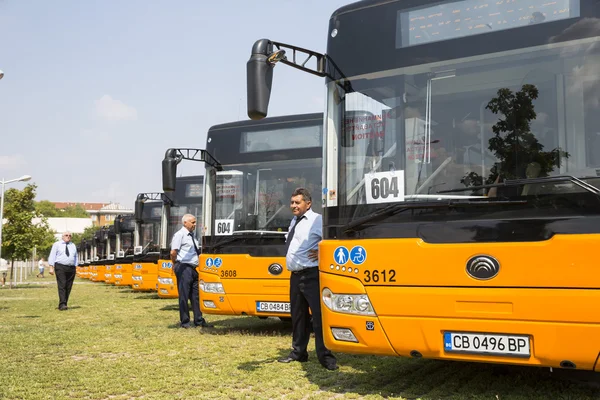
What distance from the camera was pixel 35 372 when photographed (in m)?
7.41

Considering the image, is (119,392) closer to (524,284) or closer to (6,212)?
(524,284)

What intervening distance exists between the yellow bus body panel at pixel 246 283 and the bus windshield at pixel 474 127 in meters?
3.90

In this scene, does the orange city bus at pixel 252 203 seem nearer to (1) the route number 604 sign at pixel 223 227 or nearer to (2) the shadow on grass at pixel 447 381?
(1) the route number 604 sign at pixel 223 227

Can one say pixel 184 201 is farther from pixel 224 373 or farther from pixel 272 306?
pixel 224 373

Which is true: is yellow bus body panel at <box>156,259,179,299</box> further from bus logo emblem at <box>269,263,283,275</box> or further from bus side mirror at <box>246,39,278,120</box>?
bus side mirror at <box>246,39,278,120</box>

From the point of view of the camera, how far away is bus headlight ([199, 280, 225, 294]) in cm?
1018

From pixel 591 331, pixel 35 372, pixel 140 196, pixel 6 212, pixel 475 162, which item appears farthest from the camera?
pixel 6 212

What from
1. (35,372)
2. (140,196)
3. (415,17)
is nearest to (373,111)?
(415,17)

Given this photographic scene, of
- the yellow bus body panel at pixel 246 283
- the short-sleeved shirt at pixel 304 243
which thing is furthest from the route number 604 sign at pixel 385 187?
the yellow bus body panel at pixel 246 283

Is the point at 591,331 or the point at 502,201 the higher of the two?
the point at 502,201

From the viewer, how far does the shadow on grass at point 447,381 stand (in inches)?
233

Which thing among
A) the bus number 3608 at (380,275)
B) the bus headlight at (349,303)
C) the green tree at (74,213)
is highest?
the green tree at (74,213)

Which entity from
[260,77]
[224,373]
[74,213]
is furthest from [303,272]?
[74,213]

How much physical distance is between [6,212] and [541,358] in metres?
33.3
